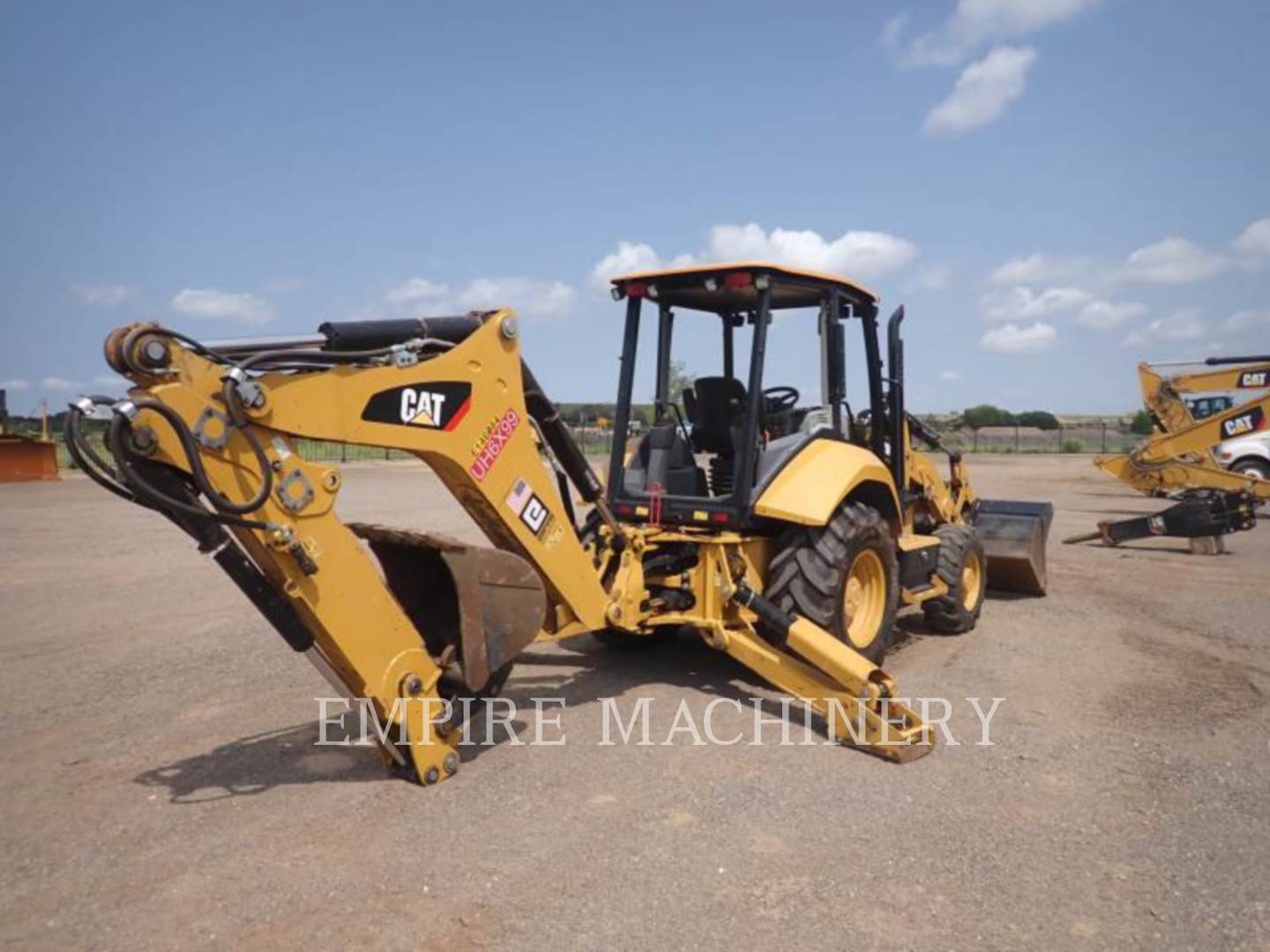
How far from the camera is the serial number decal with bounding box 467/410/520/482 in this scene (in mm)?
4395

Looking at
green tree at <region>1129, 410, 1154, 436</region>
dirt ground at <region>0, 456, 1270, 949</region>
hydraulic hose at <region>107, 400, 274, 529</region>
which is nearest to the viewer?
dirt ground at <region>0, 456, 1270, 949</region>

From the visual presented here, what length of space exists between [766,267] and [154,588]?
6.84 m

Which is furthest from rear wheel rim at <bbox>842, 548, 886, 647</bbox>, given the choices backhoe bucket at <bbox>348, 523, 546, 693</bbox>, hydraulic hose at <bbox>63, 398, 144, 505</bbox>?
hydraulic hose at <bbox>63, 398, 144, 505</bbox>

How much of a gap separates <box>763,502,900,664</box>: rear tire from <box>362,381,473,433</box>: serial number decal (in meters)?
2.29

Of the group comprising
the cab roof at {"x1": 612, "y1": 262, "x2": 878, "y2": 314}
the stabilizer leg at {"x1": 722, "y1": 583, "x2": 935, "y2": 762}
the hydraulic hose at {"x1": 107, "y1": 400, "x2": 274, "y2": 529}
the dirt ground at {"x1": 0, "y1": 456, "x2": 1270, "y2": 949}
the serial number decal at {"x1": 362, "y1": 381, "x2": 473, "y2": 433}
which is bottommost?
the dirt ground at {"x1": 0, "y1": 456, "x2": 1270, "y2": 949}

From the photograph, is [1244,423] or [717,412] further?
[1244,423]

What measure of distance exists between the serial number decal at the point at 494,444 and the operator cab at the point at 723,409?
5.30 feet

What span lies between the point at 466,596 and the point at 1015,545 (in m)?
5.95

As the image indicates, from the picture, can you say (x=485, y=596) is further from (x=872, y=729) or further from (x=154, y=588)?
(x=154, y=588)

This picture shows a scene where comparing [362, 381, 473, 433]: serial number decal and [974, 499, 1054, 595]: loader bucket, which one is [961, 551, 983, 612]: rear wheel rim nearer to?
[974, 499, 1054, 595]: loader bucket

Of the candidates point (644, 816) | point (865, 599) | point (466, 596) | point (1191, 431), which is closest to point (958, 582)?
point (865, 599)

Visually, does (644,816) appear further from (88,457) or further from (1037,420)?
(1037,420)

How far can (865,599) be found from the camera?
20.9 feet

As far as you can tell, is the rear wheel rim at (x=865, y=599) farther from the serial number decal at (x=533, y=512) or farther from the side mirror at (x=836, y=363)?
the serial number decal at (x=533, y=512)
